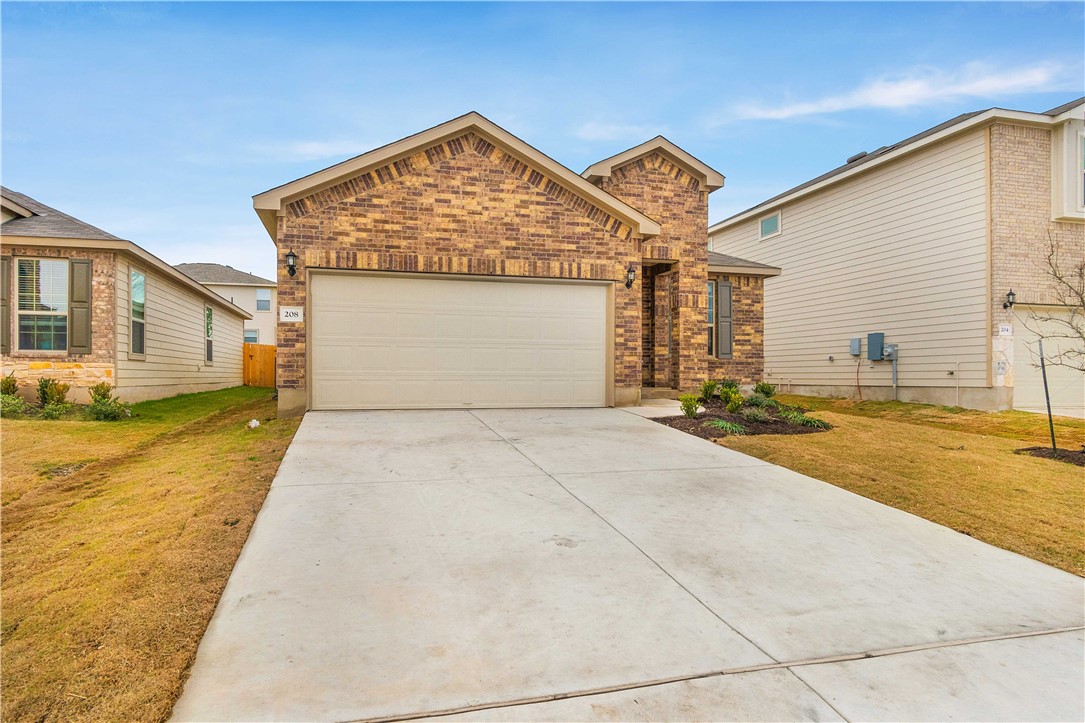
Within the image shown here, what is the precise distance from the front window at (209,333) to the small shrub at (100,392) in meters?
7.57

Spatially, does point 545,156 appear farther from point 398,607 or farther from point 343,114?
point 398,607

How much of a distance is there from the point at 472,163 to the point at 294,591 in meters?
8.70

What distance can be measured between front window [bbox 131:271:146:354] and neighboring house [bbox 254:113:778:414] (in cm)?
462

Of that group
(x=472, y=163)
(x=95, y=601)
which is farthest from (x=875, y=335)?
(x=95, y=601)

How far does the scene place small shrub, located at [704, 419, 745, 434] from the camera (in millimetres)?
8180

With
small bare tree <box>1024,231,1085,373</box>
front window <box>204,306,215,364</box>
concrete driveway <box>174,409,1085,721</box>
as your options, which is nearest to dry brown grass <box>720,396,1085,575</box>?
concrete driveway <box>174,409,1085,721</box>

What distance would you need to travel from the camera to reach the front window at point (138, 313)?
40.2 ft

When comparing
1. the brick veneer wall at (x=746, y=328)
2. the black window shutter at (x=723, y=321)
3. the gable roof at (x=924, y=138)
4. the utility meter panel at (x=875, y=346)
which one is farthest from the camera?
the utility meter panel at (x=875, y=346)

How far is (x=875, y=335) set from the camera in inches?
596

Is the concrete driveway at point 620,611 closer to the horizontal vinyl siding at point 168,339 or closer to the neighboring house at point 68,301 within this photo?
the neighboring house at point 68,301

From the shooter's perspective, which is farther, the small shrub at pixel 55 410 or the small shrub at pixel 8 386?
the small shrub at pixel 8 386

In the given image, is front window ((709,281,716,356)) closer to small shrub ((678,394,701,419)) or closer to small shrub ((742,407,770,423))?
small shrub ((742,407,770,423))

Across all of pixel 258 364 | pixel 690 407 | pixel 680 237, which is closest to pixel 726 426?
pixel 690 407

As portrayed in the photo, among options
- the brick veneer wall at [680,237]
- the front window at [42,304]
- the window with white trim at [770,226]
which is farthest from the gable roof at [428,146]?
the window with white trim at [770,226]
